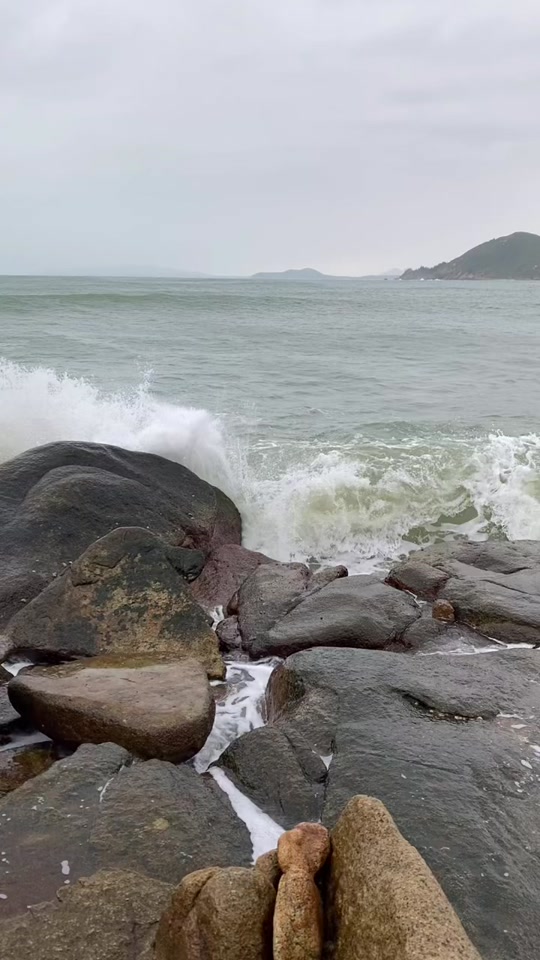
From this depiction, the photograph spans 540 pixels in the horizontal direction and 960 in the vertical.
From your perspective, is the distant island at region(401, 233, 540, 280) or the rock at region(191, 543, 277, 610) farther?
the distant island at region(401, 233, 540, 280)

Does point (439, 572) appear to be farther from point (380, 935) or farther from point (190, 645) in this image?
point (380, 935)

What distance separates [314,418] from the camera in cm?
1276

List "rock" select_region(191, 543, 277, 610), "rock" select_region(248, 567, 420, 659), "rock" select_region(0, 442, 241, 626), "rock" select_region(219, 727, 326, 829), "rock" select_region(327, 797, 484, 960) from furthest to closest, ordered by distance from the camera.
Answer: "rock" select_region(191, 543, 277, 610) < "rock" select_region(0, 442, 241, 626) < "rock" select_region(248, 567, 420, 659) < "rock" select_region(219, 727, 326, 829) < "rock" select_region(327, 797, 484, 960)

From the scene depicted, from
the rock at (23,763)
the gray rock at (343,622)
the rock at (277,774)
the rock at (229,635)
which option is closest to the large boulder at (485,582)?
the gray rock at (343,622)

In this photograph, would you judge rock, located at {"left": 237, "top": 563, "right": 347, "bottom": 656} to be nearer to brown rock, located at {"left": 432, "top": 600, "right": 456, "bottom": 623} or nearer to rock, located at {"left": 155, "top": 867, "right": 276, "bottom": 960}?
brown rock, located at {"left": 432, "top": 600, "right": 456, "bottom": 623}

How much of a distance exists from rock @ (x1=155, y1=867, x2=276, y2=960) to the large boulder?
3.60 meters

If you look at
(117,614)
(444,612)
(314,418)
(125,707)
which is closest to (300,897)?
(125,707)

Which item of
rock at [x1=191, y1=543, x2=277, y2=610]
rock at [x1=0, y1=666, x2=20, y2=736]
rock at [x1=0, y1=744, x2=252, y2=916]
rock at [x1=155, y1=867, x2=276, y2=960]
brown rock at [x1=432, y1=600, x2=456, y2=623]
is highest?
rock at [x1=155, y1=867, x2=276, y2=960]

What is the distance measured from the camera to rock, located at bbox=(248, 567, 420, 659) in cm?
525

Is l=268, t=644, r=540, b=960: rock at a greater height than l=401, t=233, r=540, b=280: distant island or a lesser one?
lesser

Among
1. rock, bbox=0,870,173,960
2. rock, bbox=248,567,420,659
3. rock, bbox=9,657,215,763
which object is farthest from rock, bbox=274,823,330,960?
rock, bbox=248,567,420,659

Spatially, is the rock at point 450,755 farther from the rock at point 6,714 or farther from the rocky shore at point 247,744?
the rock at point 6,714

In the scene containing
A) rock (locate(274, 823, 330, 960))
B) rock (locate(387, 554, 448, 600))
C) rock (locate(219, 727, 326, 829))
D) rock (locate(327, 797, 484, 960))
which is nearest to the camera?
rock (locate(327, 797, 484, 960))

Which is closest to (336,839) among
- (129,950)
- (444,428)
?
(129,950)
